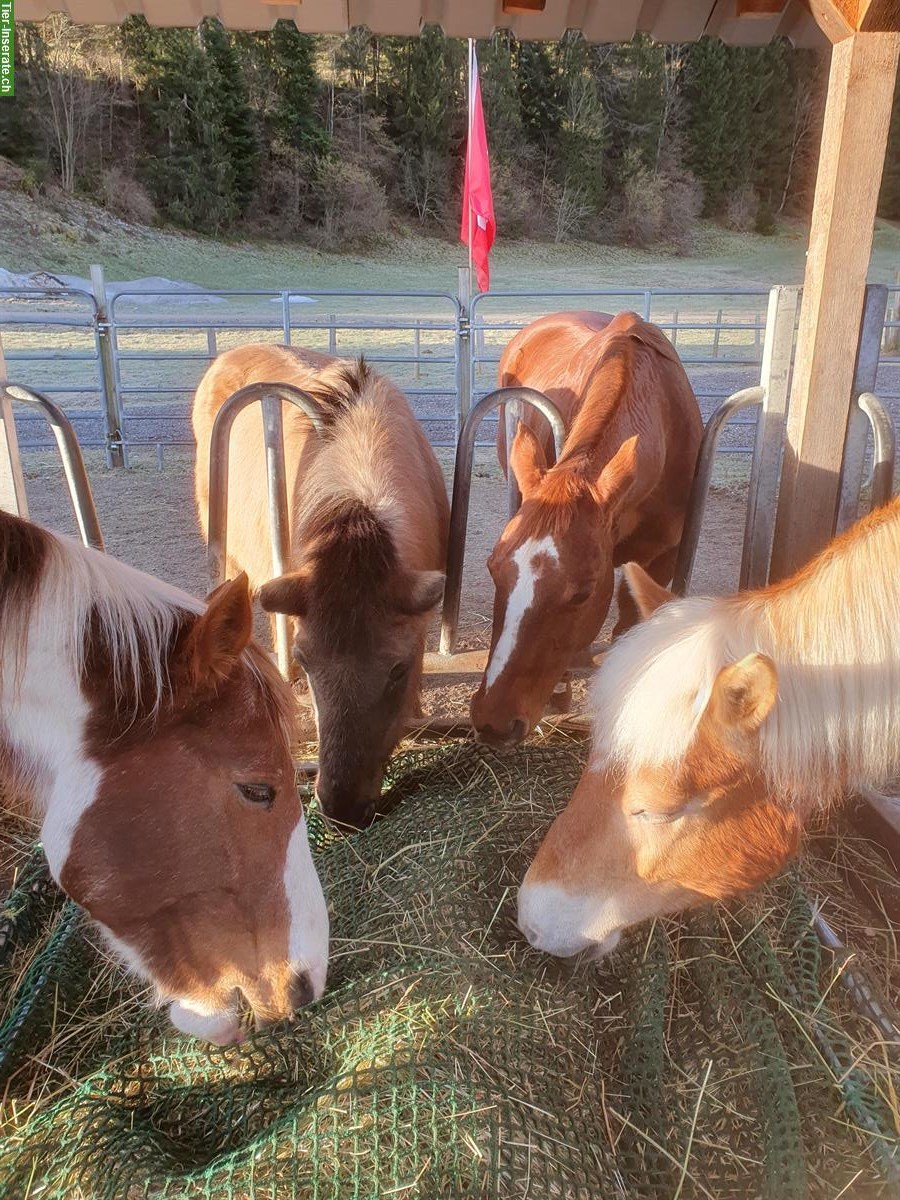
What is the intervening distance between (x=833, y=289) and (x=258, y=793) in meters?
2.60

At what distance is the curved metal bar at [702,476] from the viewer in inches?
125

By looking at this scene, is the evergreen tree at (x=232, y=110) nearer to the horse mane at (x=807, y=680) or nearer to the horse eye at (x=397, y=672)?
the horse eye at (x=397, y=672)

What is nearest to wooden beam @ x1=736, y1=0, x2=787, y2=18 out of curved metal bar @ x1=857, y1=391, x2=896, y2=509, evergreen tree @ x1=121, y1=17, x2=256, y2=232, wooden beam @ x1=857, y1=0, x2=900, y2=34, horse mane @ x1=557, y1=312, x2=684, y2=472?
wooden beam @ x1=857, y1=0, x2=900, y2=34

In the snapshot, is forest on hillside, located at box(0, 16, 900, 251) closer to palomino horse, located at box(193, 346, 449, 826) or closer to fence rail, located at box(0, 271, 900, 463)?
fence rail, located at box(0, 271, 900, 463)

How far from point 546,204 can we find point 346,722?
100 feet

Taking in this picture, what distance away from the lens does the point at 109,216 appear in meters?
24.8

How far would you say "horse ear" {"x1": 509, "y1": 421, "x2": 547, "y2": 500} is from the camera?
10.2 ft

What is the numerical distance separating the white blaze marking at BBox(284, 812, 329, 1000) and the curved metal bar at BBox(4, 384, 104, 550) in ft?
5.88

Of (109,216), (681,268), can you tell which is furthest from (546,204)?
(109,216)

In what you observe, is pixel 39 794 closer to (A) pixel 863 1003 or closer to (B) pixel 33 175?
(A) pixel 863 1003

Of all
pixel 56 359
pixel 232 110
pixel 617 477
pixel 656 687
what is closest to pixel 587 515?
pixel 617 477

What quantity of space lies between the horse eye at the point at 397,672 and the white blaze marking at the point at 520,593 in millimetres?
316

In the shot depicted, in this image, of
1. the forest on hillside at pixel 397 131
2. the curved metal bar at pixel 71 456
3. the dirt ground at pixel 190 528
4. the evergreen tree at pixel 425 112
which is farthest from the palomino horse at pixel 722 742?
the evergreen tree at pixel 425 112

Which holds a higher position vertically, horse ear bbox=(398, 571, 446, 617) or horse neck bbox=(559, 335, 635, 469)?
horse neck bbox=(559, 335, 635, 469)
